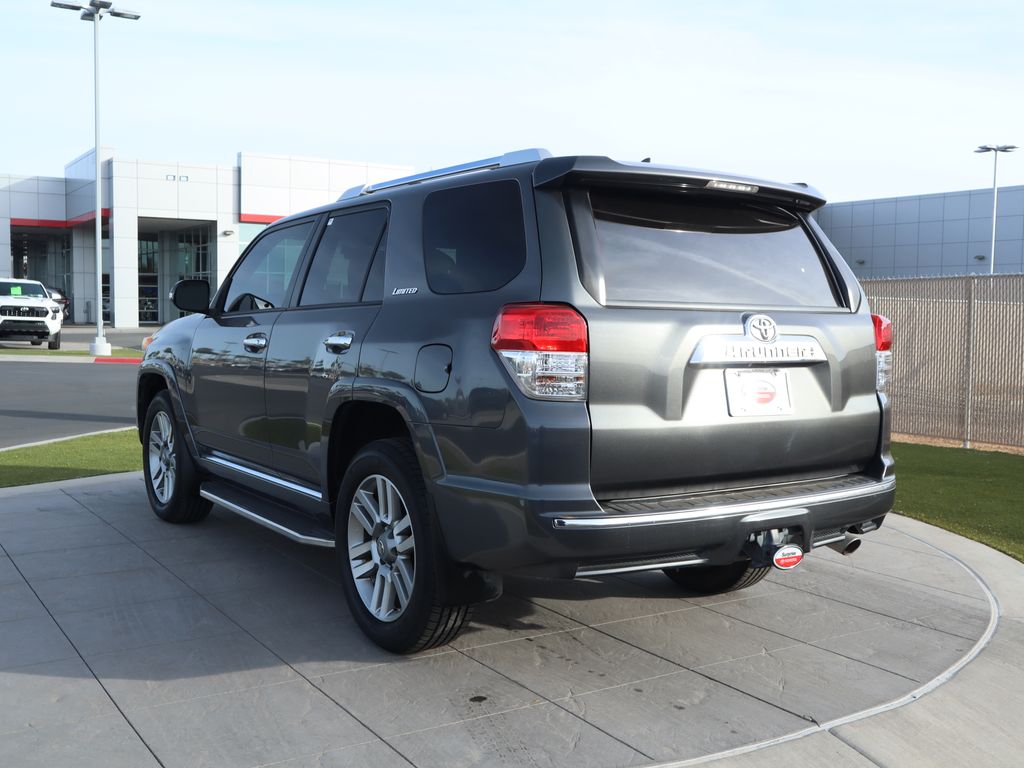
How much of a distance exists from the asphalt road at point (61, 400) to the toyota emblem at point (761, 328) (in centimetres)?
924

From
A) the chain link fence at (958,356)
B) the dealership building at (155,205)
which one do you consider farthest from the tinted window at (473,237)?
the dealership building at (155,205)

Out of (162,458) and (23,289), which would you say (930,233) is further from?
(162,458)

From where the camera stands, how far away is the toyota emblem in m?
3.92

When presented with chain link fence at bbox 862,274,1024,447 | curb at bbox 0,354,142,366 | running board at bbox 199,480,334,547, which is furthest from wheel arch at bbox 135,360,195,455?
curb at bbox 0,354,142,366

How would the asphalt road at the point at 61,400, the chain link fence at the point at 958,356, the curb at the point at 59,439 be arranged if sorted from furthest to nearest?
1. the asphalt road at the point at 61,400
2. the chain link fence at the point at 958,356
3. the curb at the point at 59,439

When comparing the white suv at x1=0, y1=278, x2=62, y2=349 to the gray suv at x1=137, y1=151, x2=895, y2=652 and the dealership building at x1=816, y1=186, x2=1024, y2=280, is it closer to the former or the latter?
the gray suv at x1=137, y1=151, x2=895, y2=652

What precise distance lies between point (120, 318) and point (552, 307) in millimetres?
49316

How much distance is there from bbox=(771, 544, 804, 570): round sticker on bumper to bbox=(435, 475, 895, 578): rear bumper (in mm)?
56

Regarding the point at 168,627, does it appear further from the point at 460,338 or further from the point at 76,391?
the point at 76,391

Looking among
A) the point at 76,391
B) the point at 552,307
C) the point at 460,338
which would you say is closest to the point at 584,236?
the point at 552,307

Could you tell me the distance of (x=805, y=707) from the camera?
3727mm

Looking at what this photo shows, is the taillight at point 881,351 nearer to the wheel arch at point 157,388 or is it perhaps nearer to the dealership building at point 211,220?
the wheel arch at point 157,388

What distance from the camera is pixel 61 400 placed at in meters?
15.9

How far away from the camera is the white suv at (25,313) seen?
90.7ft
